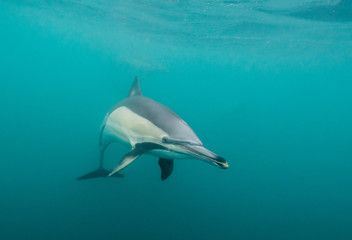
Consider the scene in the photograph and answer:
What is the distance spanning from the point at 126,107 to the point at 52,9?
928 inches

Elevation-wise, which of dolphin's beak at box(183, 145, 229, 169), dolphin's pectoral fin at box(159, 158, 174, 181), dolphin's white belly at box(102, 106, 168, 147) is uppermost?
dolphin's white belly at box(102, 106, 168, 147)

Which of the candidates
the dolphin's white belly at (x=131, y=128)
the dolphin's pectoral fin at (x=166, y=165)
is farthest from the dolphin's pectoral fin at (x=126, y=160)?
the dolphin's pectoral fin at (x=166, y=165)

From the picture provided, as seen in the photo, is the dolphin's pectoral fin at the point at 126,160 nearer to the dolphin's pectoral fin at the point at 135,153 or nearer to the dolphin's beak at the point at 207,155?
the dolphin's pectoral fin at the point at 135,153

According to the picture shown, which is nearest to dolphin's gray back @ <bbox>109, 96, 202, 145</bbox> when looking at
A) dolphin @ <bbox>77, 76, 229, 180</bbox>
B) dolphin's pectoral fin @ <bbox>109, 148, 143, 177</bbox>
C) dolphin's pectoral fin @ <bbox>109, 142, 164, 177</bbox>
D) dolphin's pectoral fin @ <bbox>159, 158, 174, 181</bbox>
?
dolphin @ <bbox>77, 76, 229, 180</bbox>

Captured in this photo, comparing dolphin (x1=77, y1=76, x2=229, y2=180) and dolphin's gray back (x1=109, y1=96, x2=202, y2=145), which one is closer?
dolphin (x1=77, y1=76, x2=229, y2=180)

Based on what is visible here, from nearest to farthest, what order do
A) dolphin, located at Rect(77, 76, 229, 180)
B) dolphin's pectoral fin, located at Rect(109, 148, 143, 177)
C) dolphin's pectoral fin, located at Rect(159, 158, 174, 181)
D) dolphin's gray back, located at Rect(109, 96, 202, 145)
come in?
dolphin, located at Rect(77, 76, 229, 180) → dolphin's gray back, located at Rect(109, 96, 202, 145) → dolphin's pectoral fin, located at Rect(109, 148, 143, 177) → dolphin's pectoral fin, located at Rect(159, 158, 174, 181)

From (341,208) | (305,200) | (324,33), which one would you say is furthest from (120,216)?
(324,33)

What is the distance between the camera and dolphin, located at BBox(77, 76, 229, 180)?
3092 millimetres

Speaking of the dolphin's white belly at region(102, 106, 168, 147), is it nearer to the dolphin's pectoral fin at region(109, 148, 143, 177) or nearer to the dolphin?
the dolphin

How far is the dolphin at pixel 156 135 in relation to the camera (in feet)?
10.1

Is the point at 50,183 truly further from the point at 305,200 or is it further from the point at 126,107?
the point at 305,200

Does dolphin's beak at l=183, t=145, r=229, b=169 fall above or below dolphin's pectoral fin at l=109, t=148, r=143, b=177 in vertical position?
above

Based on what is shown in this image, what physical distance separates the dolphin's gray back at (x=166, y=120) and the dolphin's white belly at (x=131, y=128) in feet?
0.22

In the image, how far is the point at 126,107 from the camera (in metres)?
4.75
